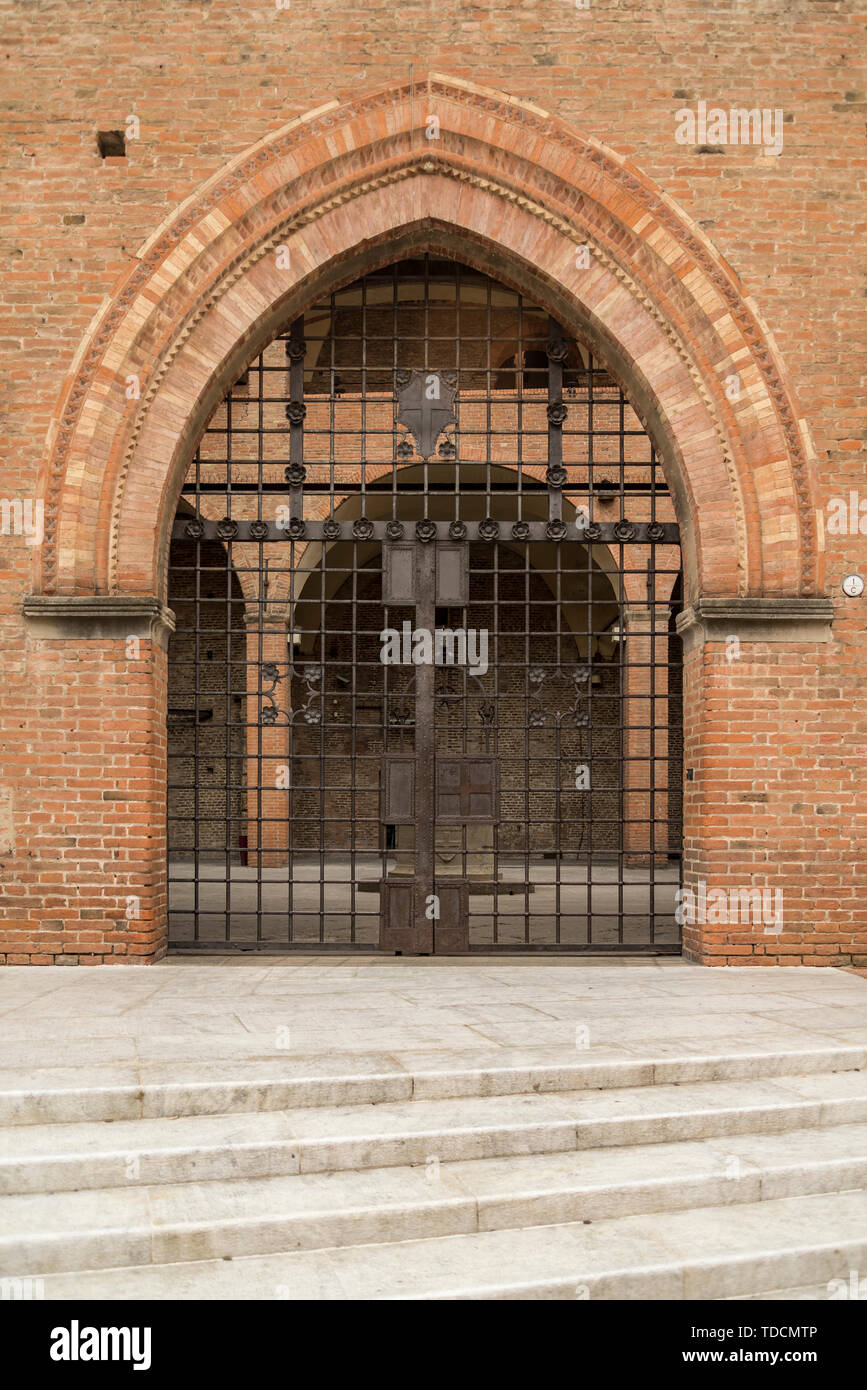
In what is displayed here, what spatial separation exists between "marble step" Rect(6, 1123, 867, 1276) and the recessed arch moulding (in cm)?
413

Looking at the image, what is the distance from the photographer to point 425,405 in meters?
8.26

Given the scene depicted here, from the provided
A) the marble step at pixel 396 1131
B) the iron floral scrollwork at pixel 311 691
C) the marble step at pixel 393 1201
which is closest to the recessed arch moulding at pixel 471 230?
the iron floral scrollwork at pixel 311 691

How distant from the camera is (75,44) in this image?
23.7ft

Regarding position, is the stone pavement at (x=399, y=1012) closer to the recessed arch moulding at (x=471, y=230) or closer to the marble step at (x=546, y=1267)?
the marble step at (x=546, y=1267)

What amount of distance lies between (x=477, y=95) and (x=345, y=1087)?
20.0ft

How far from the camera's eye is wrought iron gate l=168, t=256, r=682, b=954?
786 cm

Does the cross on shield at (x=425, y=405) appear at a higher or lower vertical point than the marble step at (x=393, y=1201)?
higher

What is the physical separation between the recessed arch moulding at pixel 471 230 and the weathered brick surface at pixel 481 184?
0.06 ft

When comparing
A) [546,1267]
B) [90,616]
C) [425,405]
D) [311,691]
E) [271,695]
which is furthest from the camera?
[311,691]

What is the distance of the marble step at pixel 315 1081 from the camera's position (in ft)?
13.5

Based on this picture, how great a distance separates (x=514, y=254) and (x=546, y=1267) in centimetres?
621

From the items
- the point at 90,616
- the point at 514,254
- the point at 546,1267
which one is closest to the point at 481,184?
the point at 514,254

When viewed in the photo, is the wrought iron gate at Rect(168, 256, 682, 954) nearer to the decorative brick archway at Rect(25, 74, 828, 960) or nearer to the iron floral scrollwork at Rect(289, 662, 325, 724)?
the iron floral scrollwork at Rect(289, 662, 325, 724)

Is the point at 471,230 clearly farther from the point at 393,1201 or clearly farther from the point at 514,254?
the point at 393,1201
